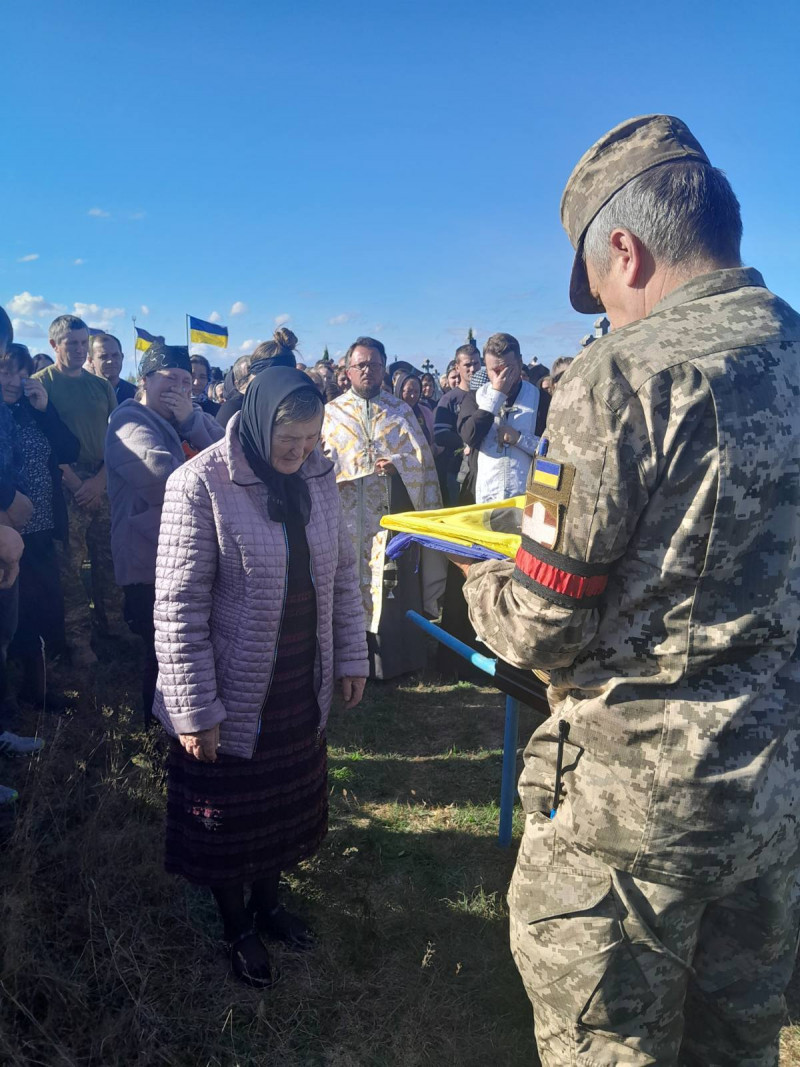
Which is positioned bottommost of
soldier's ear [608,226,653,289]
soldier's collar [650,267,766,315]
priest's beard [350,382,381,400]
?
soldier's collar [650,267,766,315]

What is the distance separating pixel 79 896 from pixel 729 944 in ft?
7.45

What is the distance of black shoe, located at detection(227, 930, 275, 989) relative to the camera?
7.87 ft

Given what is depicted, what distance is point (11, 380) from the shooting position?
15.3 feet

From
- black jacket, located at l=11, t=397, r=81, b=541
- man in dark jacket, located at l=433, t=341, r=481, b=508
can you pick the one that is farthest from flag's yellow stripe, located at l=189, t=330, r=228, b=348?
black jacket, located at l=11, t=397, r=81, b=541

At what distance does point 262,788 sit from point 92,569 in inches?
155

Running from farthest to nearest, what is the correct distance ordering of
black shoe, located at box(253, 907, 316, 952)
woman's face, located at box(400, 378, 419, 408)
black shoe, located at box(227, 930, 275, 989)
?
1. woman's face, located at box(400, 378, 419, 408)
2. black shoe, located at box(253, 907, 316, 952)
3. black shoe, located at box(227, 930, 275, 989)

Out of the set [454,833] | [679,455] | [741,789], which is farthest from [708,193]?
[454,833]

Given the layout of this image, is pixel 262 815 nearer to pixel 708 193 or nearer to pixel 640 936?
pixel 640 936

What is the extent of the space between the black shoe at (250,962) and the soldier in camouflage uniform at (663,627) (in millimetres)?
1274

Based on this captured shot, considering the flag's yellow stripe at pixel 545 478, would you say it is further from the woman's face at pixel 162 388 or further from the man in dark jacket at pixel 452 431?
the man in dark jacket at pixel 452 431

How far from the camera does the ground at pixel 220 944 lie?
2.19 meters

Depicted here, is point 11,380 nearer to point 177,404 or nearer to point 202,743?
point 177,404

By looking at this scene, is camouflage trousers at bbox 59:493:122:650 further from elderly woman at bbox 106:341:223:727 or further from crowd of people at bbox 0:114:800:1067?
crowd of people at bbox 0:114:800:1067

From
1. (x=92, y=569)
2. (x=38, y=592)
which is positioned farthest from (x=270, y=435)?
(x=92, y=569)
